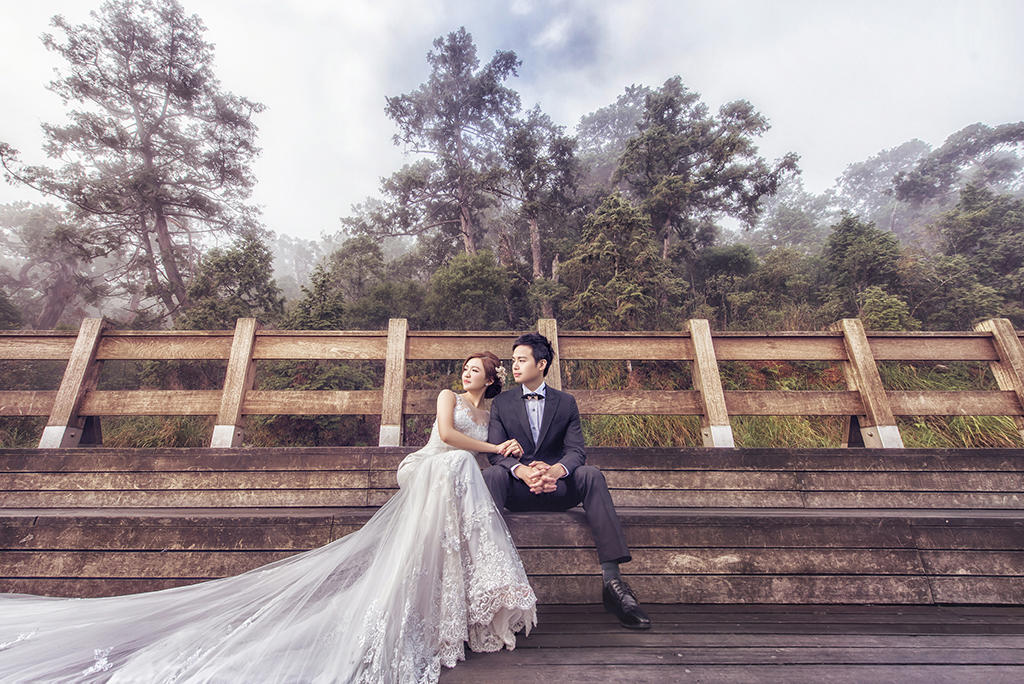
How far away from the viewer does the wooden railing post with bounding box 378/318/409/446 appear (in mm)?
3420

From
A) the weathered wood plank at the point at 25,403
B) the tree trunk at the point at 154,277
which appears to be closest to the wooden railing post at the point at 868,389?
the weathered wood plank at the point at 25,403

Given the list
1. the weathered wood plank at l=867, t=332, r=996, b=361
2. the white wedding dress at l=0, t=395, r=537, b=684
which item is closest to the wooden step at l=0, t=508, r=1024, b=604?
the white wedding dress at l=0, t=395, r=537, b=684

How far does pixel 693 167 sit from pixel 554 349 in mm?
13499

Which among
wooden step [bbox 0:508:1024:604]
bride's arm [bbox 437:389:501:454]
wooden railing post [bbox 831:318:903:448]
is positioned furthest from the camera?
wooden railing post [bbox 831:318:903:448]

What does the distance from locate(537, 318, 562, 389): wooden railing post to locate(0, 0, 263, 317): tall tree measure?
11.8 m

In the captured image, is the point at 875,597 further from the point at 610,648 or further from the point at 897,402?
the point at 897,402

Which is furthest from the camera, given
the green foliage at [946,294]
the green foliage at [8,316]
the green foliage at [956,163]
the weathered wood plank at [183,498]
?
the green foliage at [956,163]

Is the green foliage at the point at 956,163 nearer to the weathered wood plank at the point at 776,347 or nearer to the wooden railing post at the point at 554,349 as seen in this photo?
the weathered wood plank at the point at 776,347

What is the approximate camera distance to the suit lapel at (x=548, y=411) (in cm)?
246

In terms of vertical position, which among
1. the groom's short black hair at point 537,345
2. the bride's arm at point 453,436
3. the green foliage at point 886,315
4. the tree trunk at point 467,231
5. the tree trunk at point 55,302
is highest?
the tree trunk at point 467,231

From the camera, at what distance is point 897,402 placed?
3531mm

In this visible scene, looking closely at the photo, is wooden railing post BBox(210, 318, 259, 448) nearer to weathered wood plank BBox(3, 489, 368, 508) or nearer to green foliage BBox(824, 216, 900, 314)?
weathered wood plank BBox(3, 489, 368, 508)

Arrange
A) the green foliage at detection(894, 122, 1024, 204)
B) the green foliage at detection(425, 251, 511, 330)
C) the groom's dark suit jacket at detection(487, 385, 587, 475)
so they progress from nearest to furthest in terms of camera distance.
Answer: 1. the groom's dark suit jacket at detection(487, 385, 587, 475)
2. the green foliage at detection(425, 251, 511, 330)
3. the green foliage at detection(894, 122, 1024, 204)

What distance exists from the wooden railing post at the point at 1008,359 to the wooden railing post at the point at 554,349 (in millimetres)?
3707
